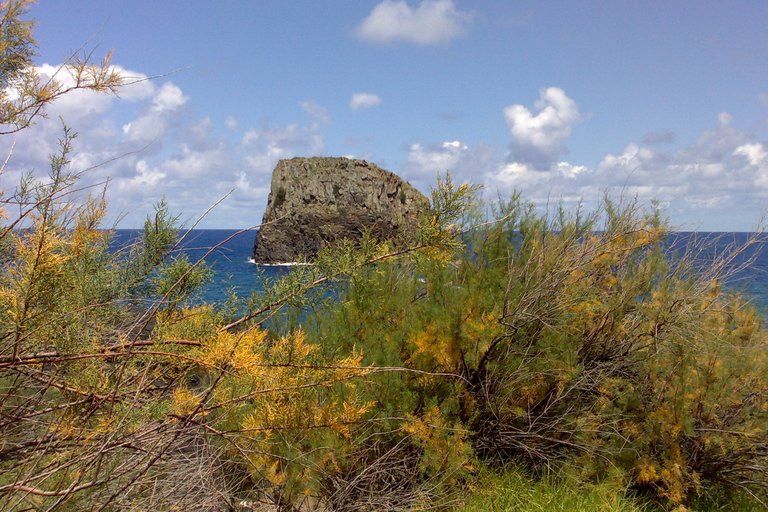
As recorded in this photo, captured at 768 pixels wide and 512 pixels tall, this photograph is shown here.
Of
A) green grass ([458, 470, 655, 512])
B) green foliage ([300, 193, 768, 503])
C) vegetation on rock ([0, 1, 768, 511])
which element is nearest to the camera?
vegetation on rock ([0, 1, 768, 511])

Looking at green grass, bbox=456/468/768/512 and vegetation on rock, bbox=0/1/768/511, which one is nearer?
vegetation on rock, bbox=0/1/768/511

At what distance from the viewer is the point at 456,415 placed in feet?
13.8

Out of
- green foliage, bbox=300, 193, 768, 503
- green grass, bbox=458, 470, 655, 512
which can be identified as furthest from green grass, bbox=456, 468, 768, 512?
green foliage, bbox=300, 193, 768, 503

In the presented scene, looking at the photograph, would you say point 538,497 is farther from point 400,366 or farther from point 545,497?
point 400,366

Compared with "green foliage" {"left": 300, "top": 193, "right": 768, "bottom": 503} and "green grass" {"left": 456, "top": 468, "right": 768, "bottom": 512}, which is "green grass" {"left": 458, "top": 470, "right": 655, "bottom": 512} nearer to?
"green grass" {"left": 456, "top": 468, "right": 768, "bottom": 512}

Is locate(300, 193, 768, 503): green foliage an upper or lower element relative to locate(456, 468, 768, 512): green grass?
upper

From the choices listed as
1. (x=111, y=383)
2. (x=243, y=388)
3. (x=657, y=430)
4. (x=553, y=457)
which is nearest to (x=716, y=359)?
(x=657, y=430)

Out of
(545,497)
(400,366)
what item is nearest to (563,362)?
(545,497)

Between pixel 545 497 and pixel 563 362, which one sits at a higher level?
pixel 563 362

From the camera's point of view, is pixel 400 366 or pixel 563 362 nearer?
pixel 400 366

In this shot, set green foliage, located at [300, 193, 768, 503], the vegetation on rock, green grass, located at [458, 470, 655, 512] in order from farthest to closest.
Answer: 1. green foliage, located at [300, 193, 768, 503]
2. green grass, located at [458, 470, 655, 512]
3. the vegetation on rock

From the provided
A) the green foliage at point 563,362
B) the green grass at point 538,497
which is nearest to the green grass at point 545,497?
the green grass at point 538,497

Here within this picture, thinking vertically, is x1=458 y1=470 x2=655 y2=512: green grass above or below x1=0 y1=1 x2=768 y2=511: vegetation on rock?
below

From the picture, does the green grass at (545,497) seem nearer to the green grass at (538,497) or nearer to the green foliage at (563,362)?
the green grass at (538,497)
